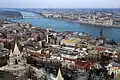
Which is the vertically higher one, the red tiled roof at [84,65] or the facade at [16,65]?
the facade at [16,65]

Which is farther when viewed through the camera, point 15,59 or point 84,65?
point 84,65

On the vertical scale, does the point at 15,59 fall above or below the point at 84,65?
above

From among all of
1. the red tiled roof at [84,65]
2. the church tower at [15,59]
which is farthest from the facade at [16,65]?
the red tiled roof at [84,65]

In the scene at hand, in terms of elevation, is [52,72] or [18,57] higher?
[18,57]

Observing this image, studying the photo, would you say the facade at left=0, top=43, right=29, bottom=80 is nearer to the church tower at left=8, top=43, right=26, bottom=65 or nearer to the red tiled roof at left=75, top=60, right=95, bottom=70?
the church tower at left=8, top=43, right=26, bottom=65

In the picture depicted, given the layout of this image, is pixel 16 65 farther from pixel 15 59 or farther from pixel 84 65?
pixel 84 65

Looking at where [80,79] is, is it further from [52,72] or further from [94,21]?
[94,21]


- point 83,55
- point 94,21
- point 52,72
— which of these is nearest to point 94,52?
point 83,55

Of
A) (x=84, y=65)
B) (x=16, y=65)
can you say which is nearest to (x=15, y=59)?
(x=16, y=65)

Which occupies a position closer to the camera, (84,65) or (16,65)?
(16,65)

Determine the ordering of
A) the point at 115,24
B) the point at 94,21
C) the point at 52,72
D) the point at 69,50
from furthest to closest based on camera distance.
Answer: the point at 94,21, the point at 115,24, the point at 69,50, the point at 52,72

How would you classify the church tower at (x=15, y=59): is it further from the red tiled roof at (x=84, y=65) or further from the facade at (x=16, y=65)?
the red tiled roof at (x=84, y=65)
